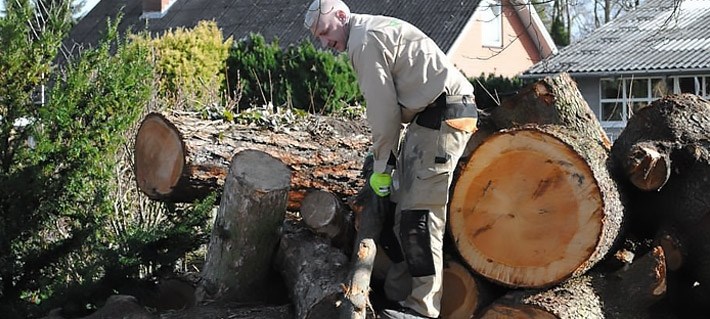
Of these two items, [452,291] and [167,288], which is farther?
[167,288]

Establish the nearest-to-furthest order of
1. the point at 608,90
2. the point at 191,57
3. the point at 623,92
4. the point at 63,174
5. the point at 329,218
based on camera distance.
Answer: the point at 329,218, the point at 63,174, the point at 191,57, the point at 623,92, the point at 608,90

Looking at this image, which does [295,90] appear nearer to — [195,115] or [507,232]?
[195,115]

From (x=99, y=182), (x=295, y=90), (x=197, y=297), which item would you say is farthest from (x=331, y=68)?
(x=197, y=297)

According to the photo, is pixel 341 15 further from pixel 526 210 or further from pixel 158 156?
pixel 158 156

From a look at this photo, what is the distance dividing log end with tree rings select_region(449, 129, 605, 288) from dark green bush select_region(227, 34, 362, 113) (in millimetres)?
9443

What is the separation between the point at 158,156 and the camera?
6.14 m

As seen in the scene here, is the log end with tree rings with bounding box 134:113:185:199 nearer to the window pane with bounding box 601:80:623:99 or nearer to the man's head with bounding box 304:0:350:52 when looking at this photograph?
the man's head with bounding box 304:0:350:52

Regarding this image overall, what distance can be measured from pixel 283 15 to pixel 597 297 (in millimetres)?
22544

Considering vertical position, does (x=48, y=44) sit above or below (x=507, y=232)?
above

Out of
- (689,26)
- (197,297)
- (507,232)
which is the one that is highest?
(507,232)

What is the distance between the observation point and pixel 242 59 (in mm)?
15430

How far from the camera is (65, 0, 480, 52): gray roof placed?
83.3ft

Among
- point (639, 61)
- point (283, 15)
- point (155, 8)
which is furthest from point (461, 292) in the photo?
point (155, 8)

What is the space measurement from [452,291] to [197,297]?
1520 millimetres
